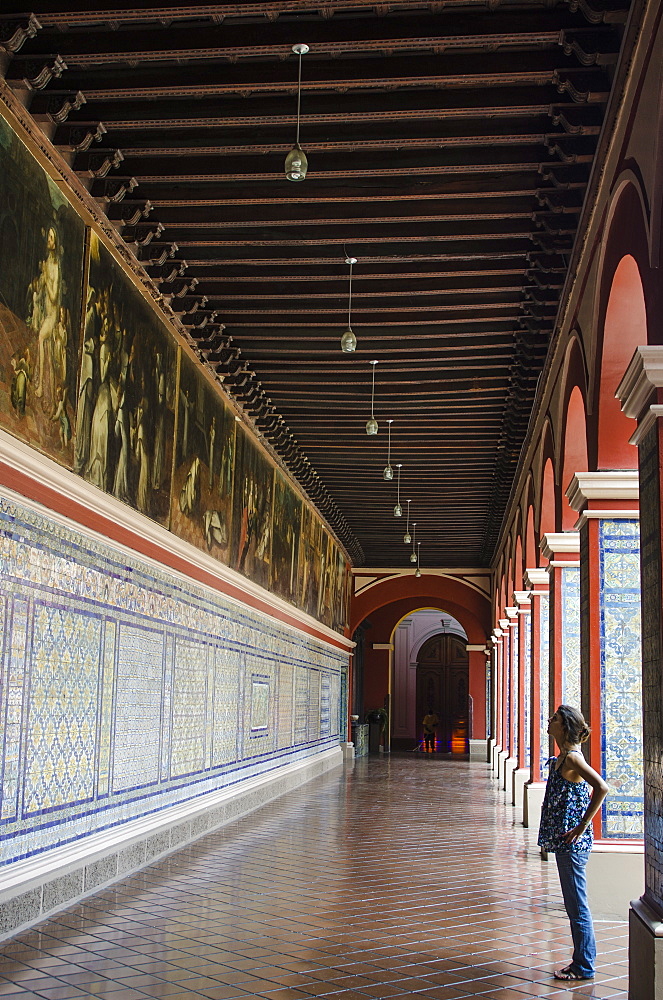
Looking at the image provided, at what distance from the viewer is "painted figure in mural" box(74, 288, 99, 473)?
8398 millimetres

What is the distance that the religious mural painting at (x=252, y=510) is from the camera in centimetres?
1455

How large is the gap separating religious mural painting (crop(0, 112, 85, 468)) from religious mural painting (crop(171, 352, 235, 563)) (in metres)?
3.22

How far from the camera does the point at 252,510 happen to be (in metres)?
15.6

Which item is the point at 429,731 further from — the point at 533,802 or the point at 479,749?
the point at 533,802

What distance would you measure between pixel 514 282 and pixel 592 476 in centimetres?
278

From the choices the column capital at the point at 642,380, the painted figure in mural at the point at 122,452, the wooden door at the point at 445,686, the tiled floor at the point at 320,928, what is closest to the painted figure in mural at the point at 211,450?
the painted figure in mural at the point at 122,452

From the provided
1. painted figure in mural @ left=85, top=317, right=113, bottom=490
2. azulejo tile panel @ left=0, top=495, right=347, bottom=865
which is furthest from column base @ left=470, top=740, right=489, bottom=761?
painted figure in mural @ left=85, top=317, right=113, bottom=490

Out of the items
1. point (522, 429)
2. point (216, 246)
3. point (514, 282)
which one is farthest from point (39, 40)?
point (522, 429)

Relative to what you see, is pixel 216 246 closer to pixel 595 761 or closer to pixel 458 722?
pixel 595 761

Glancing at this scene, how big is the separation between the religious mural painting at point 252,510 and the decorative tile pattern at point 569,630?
4747 mm

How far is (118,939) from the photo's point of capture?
271 inches

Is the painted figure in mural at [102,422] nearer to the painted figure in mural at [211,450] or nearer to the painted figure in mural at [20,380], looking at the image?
the painted figure in mural at [20,380]

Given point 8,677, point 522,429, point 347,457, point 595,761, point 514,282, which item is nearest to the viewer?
point 8,677

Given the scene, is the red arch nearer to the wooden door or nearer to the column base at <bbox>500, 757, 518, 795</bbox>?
the column base at <bbox>500, 757, 518, 795</bbox>
